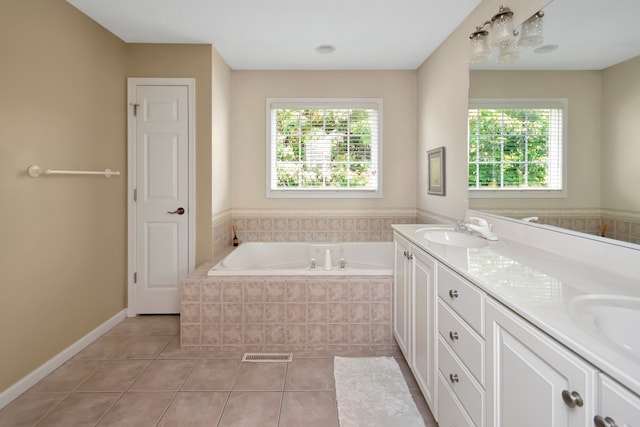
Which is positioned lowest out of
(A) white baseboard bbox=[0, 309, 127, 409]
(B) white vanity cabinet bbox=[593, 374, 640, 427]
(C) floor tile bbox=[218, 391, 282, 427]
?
(C) floor tile bbox=[218, 391, 282, 427]

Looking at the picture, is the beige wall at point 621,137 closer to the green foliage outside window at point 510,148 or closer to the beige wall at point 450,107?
the green foliage outside window at point 510,148

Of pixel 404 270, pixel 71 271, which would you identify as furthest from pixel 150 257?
pixel 404 270

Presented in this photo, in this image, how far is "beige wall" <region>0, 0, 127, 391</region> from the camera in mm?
1980

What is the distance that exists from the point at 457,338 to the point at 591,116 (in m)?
1.03

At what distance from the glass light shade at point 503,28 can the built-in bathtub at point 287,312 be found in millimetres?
1609

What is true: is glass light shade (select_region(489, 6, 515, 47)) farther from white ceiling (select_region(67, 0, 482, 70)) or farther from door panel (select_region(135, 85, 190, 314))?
door panel (select_region(135, 85, 190, 314))

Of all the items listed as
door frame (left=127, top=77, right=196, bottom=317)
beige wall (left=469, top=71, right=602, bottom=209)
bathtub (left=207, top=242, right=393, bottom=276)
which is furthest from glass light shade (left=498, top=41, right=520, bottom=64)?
door frame (left=127, top=77, right=196, bottom=317)

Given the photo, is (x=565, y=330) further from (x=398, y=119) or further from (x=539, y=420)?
(x=398, y=119)

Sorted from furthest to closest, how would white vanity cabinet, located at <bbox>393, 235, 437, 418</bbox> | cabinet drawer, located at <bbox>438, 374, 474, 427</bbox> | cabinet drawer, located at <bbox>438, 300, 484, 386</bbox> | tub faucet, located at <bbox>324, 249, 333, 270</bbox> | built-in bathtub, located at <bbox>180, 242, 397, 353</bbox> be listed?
1. tub faucet, located at <bbox>324, 249, 333, 270</bbox>
2. built-in bathtub, located at <bbox>180, 242, 397, 353</bbox>
3. white vanity cabinet, located at <bbox>393, 235, 437, 418</bbox>
4. cabinet drawer, located at <bbox>438, 374, 474, 427</bbox>
5. cabinet drawer, located at <bbox>438, 300, 484, 386</bbox>

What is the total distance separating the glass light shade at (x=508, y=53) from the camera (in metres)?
1.86

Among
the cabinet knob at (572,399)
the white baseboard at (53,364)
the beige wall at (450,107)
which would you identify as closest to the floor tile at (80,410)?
the white baseboard at (53,364)

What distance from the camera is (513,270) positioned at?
131 cm

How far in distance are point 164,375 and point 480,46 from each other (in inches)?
112

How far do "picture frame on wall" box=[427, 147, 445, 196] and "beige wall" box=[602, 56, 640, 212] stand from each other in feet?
5.39
